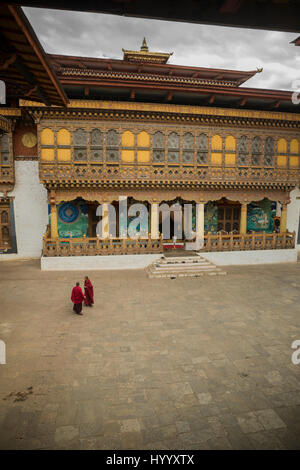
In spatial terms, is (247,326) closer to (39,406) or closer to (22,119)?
(39,406)

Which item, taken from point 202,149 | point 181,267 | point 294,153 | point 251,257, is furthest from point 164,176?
point 294,153

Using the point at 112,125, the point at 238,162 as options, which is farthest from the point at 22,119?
the point at 238,162

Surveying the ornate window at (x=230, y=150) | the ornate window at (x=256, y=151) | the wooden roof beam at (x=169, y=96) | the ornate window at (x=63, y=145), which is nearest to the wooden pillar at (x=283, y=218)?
the ornate window at (x=256, y=151)

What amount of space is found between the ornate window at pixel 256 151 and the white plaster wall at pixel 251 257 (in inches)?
201

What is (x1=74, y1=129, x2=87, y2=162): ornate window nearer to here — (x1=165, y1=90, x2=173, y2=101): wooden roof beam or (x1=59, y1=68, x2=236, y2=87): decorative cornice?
(x1=165, y1=90, x2=173, y2=101): wooden roof beam

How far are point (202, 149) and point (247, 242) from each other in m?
5.78

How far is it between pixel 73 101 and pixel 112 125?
2147 millimetres

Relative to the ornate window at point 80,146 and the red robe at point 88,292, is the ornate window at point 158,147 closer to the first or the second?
the ornate window at point 80,146

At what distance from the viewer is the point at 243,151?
15789mm

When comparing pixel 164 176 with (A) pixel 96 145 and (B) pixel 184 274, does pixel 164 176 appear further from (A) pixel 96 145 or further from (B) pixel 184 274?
(B) pixel 184 274

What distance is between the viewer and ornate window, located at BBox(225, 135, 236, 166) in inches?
614

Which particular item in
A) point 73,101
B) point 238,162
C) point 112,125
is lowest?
point 238,162
